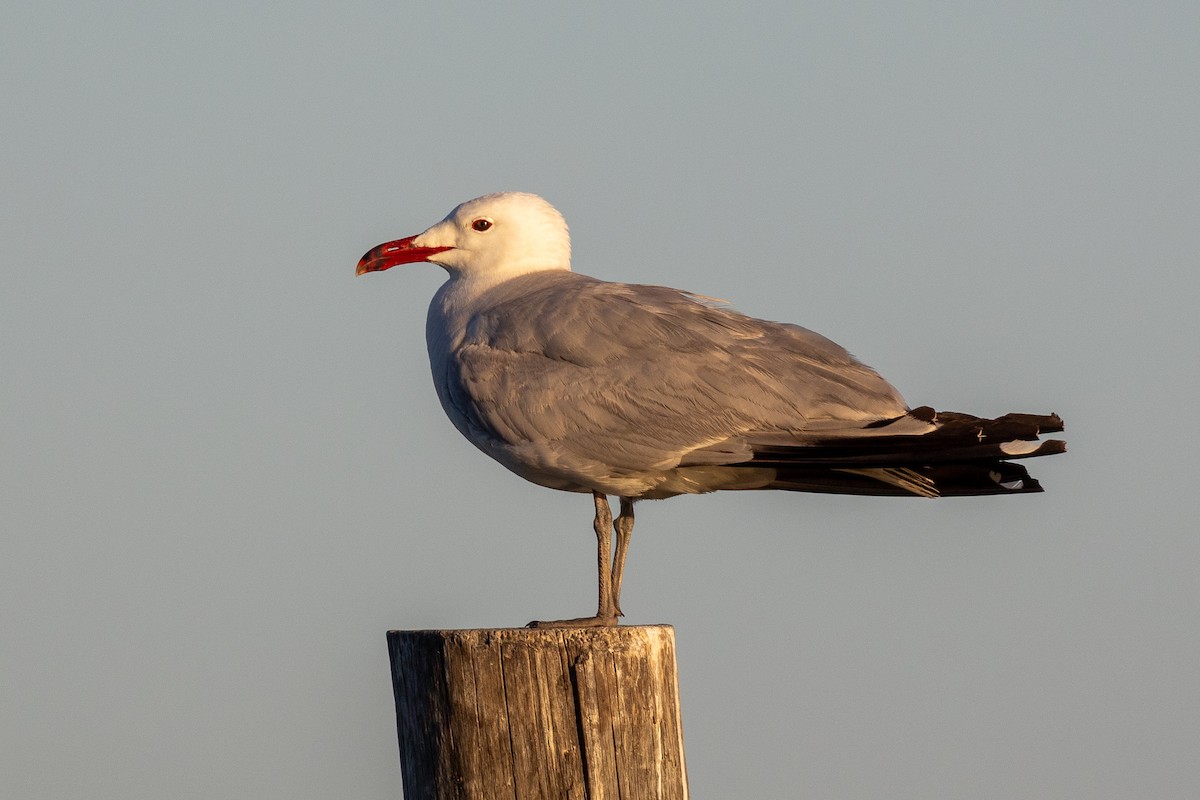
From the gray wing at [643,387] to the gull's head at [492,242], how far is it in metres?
1.31

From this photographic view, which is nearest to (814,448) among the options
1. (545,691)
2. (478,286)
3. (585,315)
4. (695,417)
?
(695,417)

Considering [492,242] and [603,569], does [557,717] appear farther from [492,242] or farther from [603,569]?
[492,242]

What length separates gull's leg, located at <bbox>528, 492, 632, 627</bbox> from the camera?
291 inches

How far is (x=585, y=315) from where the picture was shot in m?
7.57

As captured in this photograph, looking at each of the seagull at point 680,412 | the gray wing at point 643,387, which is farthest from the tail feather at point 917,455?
the gray wing at point 643,387

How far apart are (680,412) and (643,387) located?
231 mm

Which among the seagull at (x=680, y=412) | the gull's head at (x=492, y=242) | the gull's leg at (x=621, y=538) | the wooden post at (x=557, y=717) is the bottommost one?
the wooden post at (x=557, y=717)

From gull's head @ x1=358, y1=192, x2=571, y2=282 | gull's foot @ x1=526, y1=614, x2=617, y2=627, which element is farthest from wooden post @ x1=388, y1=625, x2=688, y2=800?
gull's head @ x1=358, y1=192, x2=571, y2=282

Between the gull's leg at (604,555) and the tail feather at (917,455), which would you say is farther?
the gull's leg at (604,555)

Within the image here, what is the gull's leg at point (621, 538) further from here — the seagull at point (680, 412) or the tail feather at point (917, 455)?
the tail feather at point (917, 455)

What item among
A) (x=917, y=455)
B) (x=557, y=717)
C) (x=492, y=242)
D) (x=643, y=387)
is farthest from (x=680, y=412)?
(x=492, y=242)

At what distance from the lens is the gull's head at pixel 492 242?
9.02 metres

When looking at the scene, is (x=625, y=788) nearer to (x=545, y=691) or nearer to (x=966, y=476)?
(x=545, y=691)

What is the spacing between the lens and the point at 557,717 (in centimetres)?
552
